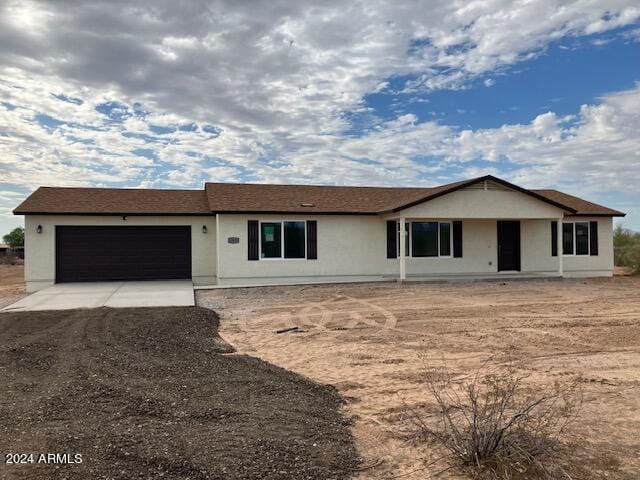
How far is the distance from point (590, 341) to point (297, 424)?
6.63m

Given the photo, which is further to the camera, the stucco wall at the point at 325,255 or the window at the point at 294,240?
the window at the point at 294,240

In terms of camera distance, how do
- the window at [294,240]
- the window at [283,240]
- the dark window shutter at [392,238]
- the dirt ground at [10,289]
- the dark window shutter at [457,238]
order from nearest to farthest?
the dirt ground at [10,289], the window at [283,240], the window at [294,240], the dark window shutter at [392,238], the dark window shutter at [457,238]

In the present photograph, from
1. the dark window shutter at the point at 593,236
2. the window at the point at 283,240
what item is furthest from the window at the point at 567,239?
the window at the point at 283,240

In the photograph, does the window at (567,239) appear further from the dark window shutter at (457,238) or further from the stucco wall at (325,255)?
the stucco wall at (325,255)

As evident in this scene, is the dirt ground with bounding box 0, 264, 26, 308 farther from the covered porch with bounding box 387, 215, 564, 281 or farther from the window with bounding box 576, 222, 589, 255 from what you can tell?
the window with bounding box 576, 222, 589, 255

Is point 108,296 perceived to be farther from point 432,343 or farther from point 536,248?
point 536,248

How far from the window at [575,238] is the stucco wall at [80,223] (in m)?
15.0

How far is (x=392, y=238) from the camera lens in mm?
19562

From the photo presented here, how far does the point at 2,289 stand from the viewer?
1841cm

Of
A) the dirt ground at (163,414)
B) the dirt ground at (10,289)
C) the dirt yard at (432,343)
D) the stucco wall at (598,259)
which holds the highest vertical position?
the stucco wall at (598,259)

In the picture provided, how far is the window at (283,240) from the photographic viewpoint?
60.0 ft

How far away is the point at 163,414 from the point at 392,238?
50.2ft

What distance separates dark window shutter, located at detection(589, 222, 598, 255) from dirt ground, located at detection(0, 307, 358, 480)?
18.7 m

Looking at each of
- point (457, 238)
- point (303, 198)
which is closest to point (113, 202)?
point (303, 198)
